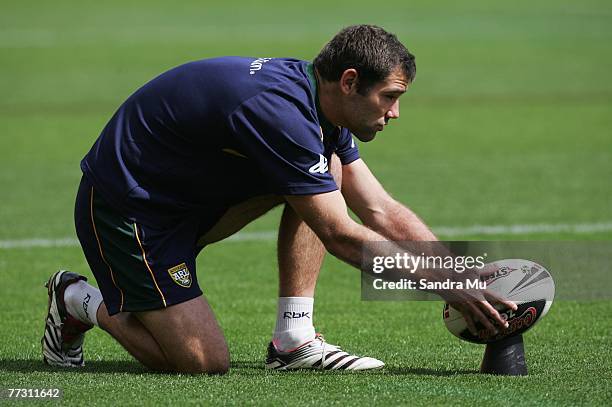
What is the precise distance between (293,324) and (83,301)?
3.67ft

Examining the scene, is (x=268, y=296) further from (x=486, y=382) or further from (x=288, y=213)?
(x=486, y=382)

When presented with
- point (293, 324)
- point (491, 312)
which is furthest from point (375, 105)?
point (293, 324)

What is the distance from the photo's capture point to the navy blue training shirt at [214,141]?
5.32 meters

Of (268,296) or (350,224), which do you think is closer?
(350,224)

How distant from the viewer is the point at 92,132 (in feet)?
61.8

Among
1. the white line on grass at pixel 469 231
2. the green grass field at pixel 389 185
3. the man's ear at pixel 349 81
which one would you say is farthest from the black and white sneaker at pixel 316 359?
the white line on grass at pixel 469 231

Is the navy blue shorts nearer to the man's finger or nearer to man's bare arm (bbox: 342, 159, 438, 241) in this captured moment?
→ man's bare arm (bbox: 342, 159, 438, 241)

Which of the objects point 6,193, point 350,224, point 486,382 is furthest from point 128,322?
point 6,193

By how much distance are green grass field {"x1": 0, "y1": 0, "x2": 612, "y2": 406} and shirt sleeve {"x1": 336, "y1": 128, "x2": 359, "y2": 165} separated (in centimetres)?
106

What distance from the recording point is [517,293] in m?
5.61

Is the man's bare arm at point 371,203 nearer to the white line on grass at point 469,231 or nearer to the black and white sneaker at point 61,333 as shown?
the black and white sneaker at point 61,333

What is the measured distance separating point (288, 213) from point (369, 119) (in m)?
0.89

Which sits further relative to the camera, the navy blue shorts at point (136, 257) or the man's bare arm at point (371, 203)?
the man's bare arm at point (371, 203)

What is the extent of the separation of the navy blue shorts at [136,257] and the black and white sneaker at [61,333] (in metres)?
0.28
